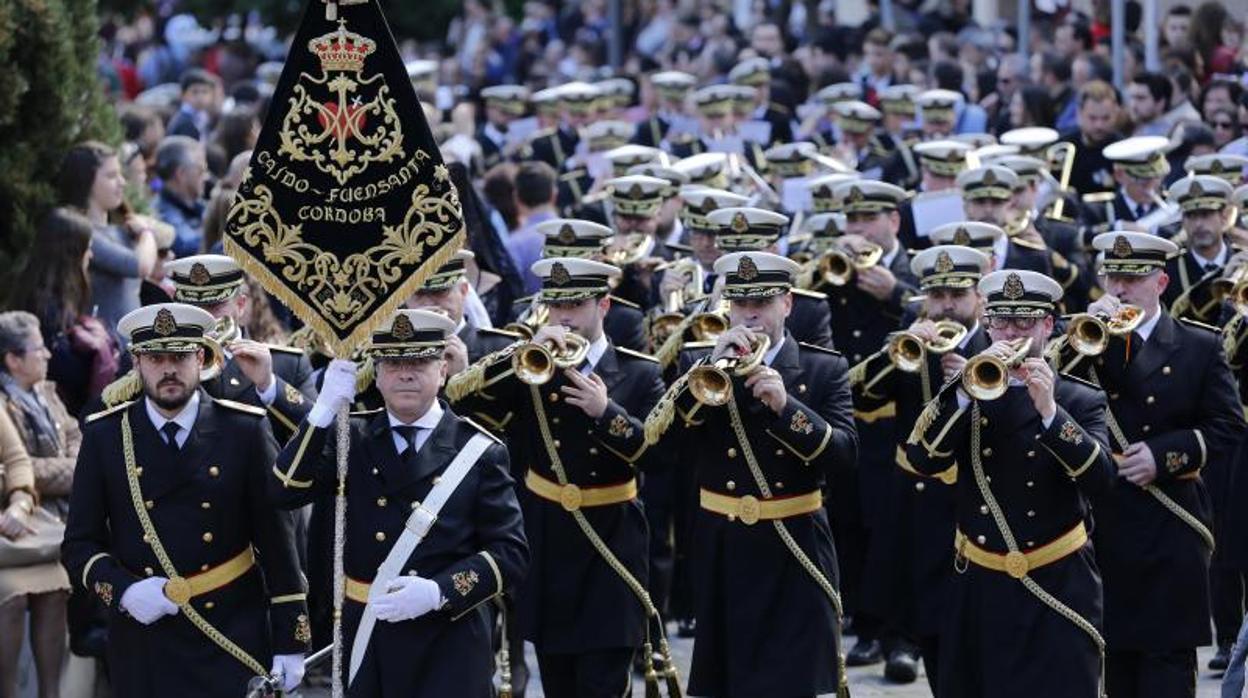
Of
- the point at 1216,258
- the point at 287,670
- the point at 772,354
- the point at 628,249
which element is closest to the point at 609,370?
the point at 772,354

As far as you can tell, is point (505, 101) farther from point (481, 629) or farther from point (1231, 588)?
point (481, 629)

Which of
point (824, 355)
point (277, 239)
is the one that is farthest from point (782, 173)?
point (277, 239)

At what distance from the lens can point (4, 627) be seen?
39.3ft

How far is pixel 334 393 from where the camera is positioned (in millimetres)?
9750

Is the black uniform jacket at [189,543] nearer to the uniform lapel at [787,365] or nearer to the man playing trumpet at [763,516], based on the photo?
the man playing trumpet at [763,516]

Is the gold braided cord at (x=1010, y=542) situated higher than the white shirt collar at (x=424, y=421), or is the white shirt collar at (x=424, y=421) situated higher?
the white shirt collar at (x=424, y=421)

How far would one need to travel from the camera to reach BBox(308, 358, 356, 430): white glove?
9.74 m

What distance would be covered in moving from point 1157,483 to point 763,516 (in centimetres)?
166

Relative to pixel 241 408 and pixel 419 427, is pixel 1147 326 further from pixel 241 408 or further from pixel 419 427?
pixel 241 408

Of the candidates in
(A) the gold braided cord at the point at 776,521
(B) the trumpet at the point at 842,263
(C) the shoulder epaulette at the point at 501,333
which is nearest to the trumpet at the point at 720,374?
(A) the gold braided cord at the point at 776,521

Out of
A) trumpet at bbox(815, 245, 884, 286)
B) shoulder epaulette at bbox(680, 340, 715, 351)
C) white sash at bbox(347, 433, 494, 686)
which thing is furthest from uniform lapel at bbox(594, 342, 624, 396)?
trumpet at bbox(815, 245, 884, 286)

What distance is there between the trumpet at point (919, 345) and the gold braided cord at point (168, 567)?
11.0ft

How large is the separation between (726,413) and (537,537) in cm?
104

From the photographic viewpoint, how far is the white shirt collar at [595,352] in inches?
464
